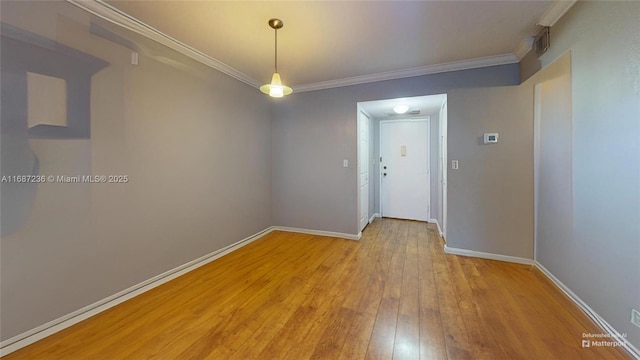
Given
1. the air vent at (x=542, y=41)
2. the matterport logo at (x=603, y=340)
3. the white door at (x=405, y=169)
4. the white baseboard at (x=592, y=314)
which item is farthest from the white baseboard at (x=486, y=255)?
the air vent at (x=542, y=41)

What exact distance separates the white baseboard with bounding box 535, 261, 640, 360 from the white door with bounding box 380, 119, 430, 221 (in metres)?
2.51

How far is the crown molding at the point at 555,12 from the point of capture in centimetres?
191

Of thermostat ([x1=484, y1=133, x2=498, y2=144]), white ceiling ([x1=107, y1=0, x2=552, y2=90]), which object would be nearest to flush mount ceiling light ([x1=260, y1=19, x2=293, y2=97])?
white ceiling ([x1=107, y1=0, x2=552, y2=90])

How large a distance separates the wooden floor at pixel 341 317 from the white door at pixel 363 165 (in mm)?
1375

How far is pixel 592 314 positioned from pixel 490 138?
1.93 meters

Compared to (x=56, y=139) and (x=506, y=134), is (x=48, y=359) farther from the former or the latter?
(x=506, y=134)

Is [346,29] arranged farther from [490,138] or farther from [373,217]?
[373,217]

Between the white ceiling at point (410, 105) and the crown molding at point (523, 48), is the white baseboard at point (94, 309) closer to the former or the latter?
the white ceiling at point (410, 105)

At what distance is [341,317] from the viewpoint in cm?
187

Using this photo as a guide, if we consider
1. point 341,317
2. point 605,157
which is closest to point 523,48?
point 605,157

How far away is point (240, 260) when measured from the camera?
298 cm

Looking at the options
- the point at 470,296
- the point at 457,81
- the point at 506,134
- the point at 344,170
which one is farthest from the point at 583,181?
the point at 344,170

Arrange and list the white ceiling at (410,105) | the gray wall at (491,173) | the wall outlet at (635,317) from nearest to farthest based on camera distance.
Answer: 1. the wall outlet at (635,317)
2. the gray wall at (491,173)
3. the white ceiling at (410,105)

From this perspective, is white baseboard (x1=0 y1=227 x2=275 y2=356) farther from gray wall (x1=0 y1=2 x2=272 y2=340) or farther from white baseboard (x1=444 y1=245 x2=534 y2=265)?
white baseboard (x1=444 y1=245 x2=534 y2=265)
